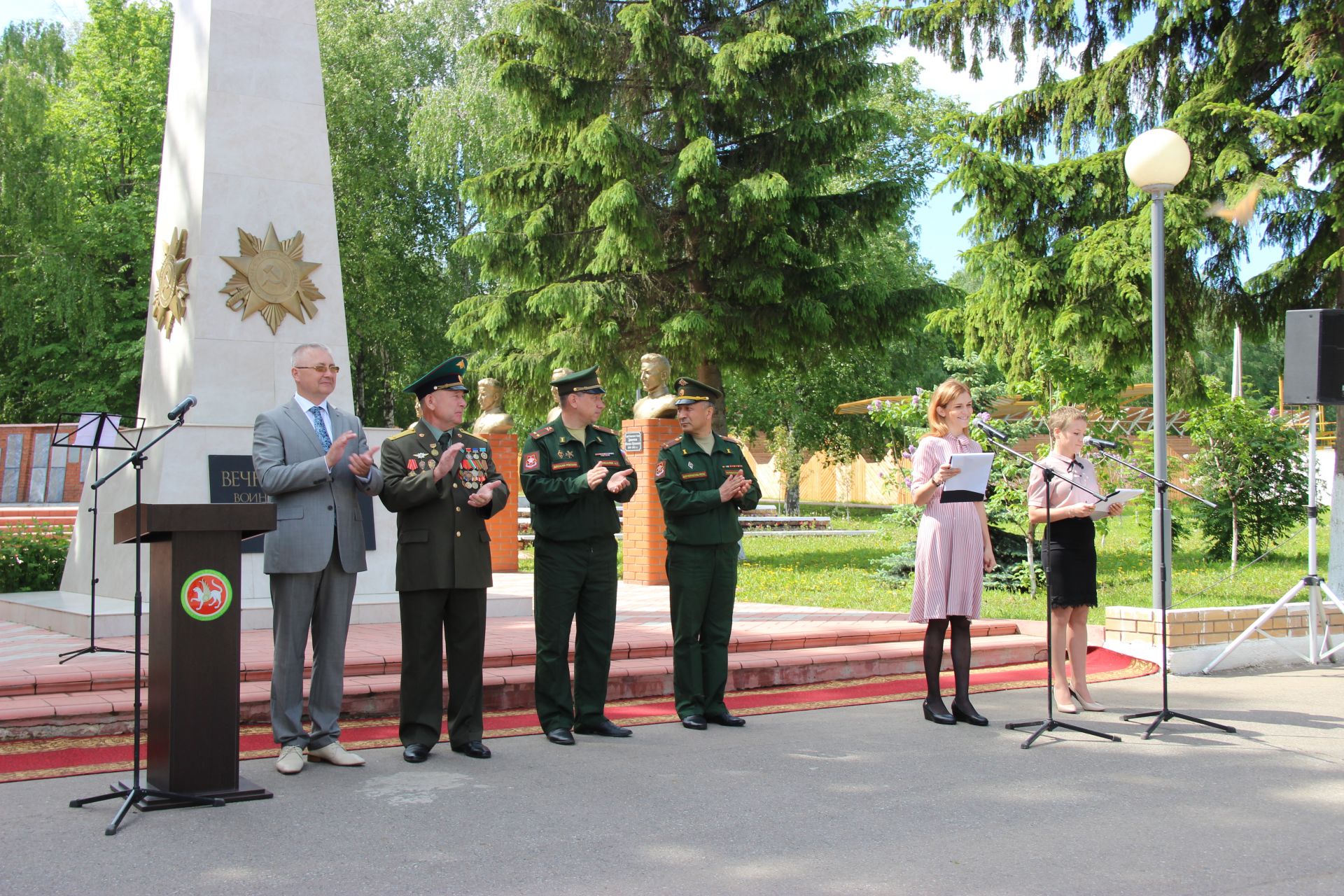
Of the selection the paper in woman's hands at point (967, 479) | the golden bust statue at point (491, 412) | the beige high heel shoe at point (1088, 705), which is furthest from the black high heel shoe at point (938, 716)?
the golden bust statue at point (491, 412)

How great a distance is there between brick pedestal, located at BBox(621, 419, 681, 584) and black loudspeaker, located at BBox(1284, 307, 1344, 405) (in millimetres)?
6306

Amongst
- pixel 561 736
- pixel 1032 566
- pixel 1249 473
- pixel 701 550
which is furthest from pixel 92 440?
pixel 1249 473

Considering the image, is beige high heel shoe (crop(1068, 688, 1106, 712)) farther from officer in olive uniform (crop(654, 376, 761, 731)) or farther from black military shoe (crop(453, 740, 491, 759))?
black military shoe (crop(453, 740, 491, 759))

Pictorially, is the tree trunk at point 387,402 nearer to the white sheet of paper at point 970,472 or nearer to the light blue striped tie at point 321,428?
the light blue striped tie at point 321,428

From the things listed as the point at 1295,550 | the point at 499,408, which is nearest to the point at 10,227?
the point at 499,408

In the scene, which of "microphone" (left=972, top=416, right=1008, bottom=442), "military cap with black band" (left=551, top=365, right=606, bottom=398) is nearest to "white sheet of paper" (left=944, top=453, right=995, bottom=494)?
"microphone" (left=972, top=416, right=1008, bottom=442)

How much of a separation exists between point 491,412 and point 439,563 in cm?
1015

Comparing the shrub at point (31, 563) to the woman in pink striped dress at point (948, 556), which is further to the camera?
the shrub at point (31, 563)

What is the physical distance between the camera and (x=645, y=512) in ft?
44.3

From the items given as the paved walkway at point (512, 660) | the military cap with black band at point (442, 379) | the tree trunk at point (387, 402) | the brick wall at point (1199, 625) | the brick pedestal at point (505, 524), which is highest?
the tree trunk at point (387, 402)

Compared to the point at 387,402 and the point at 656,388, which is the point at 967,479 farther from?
the point at 387,402

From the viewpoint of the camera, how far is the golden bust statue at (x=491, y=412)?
15.3 meters

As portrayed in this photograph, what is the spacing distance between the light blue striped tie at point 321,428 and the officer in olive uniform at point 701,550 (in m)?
1.82

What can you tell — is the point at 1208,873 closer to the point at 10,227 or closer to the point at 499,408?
the point at 499,408
